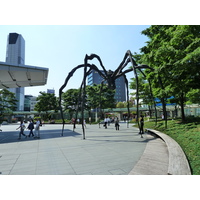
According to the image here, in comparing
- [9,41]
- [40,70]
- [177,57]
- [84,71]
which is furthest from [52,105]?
[9,41]

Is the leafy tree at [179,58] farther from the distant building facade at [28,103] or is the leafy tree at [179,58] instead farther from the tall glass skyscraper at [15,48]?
the tall glass skyscraper at [15,48]

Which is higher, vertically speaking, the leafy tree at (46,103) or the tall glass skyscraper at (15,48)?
the tall glass skyscraper at (15,48)

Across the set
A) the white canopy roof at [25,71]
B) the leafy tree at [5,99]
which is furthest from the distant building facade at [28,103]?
the white canopy roof at [25,71]

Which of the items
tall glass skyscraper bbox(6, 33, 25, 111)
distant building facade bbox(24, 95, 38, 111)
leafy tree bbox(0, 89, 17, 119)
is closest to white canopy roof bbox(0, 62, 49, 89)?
leafy tree bbox(0, 89, 17, 119)

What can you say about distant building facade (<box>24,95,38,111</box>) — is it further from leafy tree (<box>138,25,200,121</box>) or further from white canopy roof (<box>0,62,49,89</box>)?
leafy tree (<box>138,25,200,121</box>)

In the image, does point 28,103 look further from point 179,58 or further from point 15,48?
point 179,58

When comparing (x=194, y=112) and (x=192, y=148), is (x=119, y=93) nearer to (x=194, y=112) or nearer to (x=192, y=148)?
(x=194, y=112)

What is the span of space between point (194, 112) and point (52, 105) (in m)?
39.5

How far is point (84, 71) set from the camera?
28.4ft

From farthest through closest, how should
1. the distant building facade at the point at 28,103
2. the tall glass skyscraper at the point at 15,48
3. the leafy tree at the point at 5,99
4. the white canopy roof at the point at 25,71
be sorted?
the tall glass skyscraper at the point at 15,48 → the distant building facade at the point at 28,103 → the leafy tree at the point at 5,99 → the white canopy roof at the point at 25,71

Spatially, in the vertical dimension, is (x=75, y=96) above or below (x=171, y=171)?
above

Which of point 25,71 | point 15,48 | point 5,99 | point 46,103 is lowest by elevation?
point 46,103

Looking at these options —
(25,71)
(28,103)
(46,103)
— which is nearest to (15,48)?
(28,103)

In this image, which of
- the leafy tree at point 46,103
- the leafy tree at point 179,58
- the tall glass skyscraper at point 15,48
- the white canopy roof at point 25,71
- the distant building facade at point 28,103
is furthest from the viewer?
the tall glass skyscraper at point 15,48
